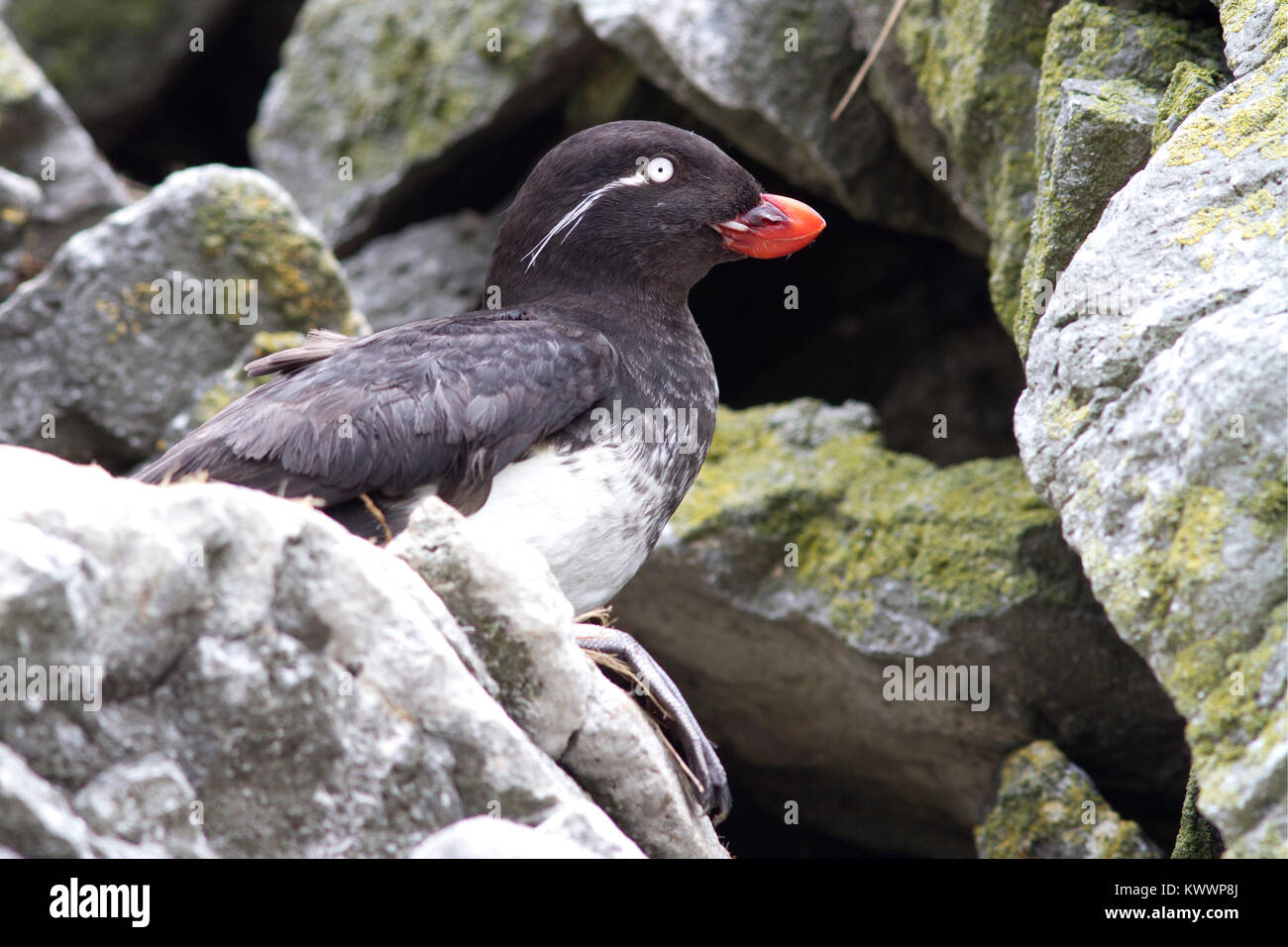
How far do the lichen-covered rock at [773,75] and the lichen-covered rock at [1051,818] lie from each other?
2561mm

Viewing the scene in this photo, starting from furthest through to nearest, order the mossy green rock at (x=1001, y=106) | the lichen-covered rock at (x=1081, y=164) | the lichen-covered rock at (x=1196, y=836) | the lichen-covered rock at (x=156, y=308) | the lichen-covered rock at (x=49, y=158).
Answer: the lichen-covered rock at (x=49, y=158) → the lichen-covered rock at (x=156, y=308) → the mossy green rock at (x=1001, y=106) → the lichen-covered rock at (x=1081, y=164) → the lichen-covered rock at (x=1196, y=836)

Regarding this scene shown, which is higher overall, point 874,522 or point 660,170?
point 660,170

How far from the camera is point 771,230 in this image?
4895 mm

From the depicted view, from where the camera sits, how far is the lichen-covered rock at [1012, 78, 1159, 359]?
421cm

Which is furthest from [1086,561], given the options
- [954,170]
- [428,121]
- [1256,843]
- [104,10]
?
[104,10]

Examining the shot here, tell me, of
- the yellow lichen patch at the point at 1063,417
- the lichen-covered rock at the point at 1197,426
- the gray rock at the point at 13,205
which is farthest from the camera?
the gray rock at the point at 13,205

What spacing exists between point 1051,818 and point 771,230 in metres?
2.32

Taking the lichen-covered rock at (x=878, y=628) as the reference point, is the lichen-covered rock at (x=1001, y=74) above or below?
above

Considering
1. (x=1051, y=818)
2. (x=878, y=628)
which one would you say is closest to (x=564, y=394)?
(x=878, y=628)

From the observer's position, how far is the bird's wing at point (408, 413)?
3939 mm

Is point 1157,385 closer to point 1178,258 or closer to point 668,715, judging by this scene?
point 1178,258

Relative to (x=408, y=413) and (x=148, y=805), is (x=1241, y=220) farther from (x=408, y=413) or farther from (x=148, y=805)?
(x=148, y=805)

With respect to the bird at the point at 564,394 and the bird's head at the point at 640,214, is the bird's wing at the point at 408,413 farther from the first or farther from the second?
the bird's head at the point at 640,214

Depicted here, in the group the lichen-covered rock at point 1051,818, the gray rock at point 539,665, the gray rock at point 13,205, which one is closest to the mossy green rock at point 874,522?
the lichen-covered rock at point 1051,818
